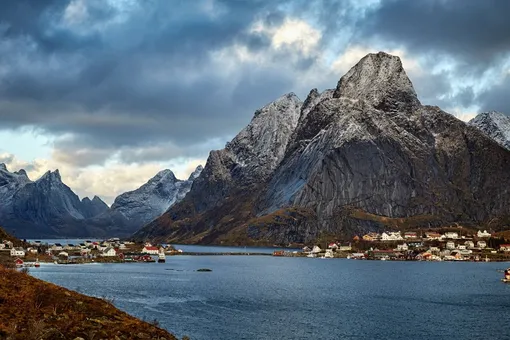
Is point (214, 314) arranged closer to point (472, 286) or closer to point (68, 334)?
point (68, 334)

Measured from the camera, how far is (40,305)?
6819cm

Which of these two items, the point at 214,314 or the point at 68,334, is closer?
the point at 68,334

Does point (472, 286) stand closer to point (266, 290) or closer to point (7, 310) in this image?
point (266, 290)

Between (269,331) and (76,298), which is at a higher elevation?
(76,298)

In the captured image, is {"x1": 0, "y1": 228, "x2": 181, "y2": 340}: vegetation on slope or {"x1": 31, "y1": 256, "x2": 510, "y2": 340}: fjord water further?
{"x1": 31, "y1": 256, "x2": 510, "y2": 340}: fjord water

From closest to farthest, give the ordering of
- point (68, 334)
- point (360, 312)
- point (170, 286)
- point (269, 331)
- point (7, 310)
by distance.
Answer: point (68, 334) < point (7, 310) < point (269, 331) < point (360, 312) < point (170, 286)

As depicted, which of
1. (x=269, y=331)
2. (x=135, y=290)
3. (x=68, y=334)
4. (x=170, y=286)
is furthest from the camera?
(x=170, y=286)

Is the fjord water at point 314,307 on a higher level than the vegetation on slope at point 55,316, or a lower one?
lower

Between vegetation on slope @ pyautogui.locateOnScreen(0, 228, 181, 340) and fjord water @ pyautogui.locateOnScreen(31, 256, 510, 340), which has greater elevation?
vegetation on slope @ pyautogui.locateOnScreen(0, 228, 181, 340)

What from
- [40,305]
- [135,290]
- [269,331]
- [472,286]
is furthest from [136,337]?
[472,286]

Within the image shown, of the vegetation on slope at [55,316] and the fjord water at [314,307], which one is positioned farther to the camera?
the fjord water at [314,307]

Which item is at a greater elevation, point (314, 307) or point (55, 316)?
point (55, 316)

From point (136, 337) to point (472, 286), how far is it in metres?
141

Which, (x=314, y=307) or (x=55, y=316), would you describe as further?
(x=314, y=307)
